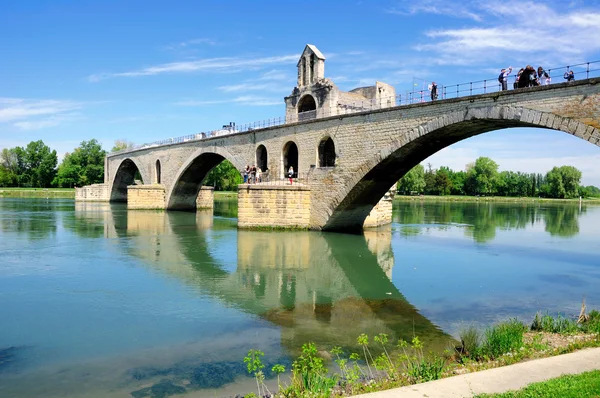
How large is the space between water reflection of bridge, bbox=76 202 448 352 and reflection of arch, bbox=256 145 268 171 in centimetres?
657

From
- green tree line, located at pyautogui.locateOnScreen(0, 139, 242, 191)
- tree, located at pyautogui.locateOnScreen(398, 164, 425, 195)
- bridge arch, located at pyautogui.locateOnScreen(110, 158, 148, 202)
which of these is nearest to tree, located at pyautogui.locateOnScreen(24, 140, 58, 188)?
green tree line, located at pyautogui.locateOnScreen(0, 139, 242, 191)

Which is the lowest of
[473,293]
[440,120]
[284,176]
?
[473,293]

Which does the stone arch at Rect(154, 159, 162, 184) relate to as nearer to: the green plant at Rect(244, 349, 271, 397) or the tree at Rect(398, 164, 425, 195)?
the green plant at Rect(244, 349, 271, 397)

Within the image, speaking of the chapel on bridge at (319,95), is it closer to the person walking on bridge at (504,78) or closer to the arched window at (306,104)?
the arched window at (306,104)

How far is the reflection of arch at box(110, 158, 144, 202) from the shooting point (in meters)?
64.2

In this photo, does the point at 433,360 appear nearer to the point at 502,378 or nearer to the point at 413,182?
the point at 502,378

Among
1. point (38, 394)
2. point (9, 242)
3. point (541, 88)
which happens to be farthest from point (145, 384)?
point (9, 242)

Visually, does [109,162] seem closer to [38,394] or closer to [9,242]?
[9,242]

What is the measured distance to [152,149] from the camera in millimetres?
52094

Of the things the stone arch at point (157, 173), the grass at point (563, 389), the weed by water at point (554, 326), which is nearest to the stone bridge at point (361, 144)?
the weed by water at point (554, 326)

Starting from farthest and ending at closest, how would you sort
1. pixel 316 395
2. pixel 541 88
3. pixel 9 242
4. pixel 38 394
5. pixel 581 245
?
pixel 581 245, pixel 9 242, pixel 541 88, pixel 38 394, pixel 316 395

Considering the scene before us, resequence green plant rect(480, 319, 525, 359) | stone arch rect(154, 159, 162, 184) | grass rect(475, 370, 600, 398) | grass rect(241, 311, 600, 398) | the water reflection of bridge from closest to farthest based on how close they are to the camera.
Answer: grass rect(475, 370, 600, 398)
grass rect(241, 311, 600, 398)
green plant rect(480, 319, 525, 359)
the water reflection of bridge
stone arch rect(154, 159, 162, 184)

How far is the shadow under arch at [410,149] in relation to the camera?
58.9ft

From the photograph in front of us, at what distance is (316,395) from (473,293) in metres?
9.20
